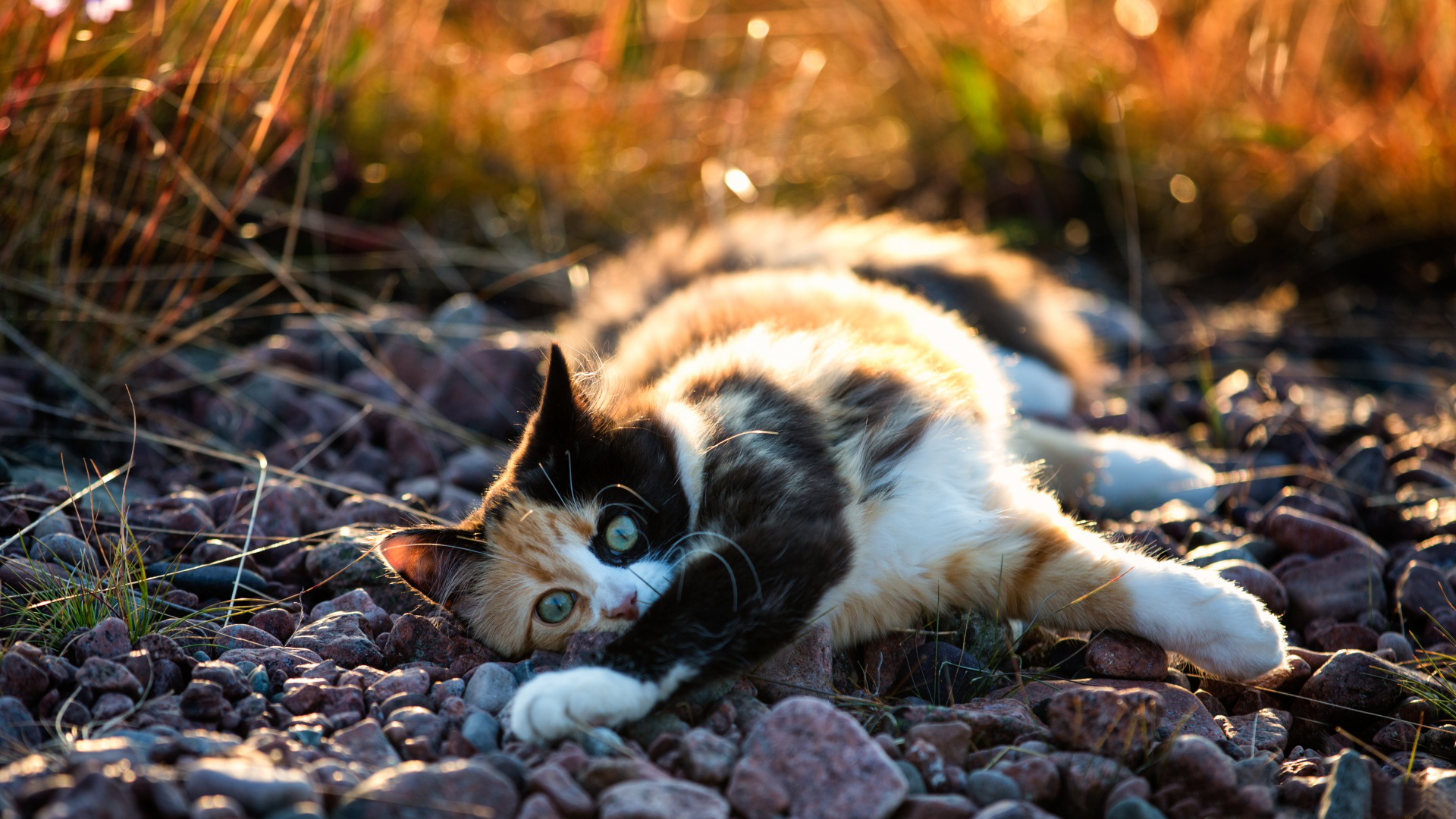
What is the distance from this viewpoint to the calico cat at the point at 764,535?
1.72 metres

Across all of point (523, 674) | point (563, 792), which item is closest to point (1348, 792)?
point (563, 792)

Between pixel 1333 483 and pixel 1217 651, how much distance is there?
1144 millimetres

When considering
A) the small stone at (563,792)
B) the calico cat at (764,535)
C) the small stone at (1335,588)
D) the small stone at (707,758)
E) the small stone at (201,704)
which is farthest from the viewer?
the small stone at (1335,588)

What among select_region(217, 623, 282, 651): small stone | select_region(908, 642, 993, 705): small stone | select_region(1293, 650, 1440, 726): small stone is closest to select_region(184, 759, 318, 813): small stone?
select_region(217, 623, 282, 651): small stone

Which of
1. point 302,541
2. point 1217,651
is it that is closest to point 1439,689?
point 1217,651

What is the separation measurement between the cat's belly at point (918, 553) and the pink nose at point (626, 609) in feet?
1.20

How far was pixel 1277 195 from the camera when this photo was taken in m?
4.86

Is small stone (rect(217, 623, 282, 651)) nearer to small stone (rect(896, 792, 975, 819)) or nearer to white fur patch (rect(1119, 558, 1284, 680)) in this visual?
small stone (rect(896, 792, 975, 819))

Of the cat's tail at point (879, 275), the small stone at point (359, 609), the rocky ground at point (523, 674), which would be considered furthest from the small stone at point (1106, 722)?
the cat's tail at point (879, 275)

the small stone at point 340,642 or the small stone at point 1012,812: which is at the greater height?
the small stone at point 1012,812

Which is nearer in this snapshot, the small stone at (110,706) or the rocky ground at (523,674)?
the rocky ground at (523,674)

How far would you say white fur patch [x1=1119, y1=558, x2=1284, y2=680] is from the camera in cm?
190

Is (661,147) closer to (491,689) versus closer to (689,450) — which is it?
(689,450)

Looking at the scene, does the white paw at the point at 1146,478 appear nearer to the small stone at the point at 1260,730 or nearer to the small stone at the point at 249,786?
the small stone at the point at 1260,730
